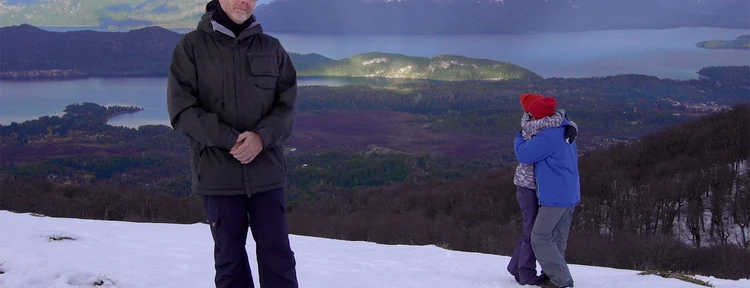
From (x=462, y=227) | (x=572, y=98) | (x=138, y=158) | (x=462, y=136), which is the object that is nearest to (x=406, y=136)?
(x=462, y=136)

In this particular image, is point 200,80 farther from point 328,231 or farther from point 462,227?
point 462,227

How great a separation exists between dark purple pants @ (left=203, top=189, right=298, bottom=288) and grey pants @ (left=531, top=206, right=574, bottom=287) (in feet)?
6.58

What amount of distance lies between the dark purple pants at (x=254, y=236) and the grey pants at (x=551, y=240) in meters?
2.01

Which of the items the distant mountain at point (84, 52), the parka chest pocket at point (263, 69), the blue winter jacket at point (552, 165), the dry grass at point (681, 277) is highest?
the distant mountain at point (84, 52)

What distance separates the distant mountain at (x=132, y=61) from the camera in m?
124

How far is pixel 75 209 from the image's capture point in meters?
28.4

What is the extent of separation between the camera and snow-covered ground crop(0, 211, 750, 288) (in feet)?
14.5

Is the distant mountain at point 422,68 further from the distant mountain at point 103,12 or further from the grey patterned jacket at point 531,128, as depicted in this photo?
the grey patterned jacket at point 531,128

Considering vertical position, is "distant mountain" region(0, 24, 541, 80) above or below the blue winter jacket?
above

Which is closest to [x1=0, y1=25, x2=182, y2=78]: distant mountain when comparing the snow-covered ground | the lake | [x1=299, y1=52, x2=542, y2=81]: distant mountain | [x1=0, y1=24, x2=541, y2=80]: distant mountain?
[x1=0, y1=24, x2=541, y2=80]: distant mountain

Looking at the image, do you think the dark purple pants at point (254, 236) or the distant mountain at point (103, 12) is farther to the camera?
the distant mountain at point (103, 12)

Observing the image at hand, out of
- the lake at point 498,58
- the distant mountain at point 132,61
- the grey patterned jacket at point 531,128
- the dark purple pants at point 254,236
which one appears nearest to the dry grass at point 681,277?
the grey patterned jacket at point 531,128

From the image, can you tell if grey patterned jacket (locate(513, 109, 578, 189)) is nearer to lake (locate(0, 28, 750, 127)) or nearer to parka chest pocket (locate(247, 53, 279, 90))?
parka chest pocket (locate(247, 53, 279, 90))

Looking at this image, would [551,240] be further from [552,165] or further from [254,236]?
[254,236]
